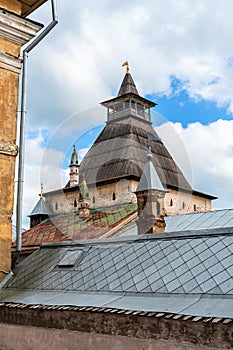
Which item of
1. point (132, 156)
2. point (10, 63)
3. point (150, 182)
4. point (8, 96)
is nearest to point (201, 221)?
point (150, 182)

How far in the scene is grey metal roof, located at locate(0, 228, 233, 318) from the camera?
609 cm

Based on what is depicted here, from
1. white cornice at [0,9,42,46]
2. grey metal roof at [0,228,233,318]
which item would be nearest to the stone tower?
white cornice at [0,9,42,46]

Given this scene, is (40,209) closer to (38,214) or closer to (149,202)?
(38,214)

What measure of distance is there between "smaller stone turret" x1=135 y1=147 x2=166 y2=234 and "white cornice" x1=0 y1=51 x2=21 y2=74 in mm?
7939

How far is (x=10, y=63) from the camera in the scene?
9.98 m

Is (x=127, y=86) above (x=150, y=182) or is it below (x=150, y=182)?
above

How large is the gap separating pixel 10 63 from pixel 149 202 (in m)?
8.61

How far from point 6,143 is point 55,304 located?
3966mm

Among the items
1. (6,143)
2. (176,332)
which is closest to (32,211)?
(6,143)

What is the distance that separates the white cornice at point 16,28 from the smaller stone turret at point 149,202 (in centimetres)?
822

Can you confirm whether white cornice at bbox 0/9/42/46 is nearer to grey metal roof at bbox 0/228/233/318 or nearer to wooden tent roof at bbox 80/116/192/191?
grey metal roof at bbox 0/228/233/318

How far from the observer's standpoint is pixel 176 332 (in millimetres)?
5430

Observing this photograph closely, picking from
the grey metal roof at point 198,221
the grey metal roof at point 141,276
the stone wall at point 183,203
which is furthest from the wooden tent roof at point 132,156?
the grey metal roof at point 141,276

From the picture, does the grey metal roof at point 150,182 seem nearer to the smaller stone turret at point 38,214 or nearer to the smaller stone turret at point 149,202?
the smaller stone turret at point 149,202
